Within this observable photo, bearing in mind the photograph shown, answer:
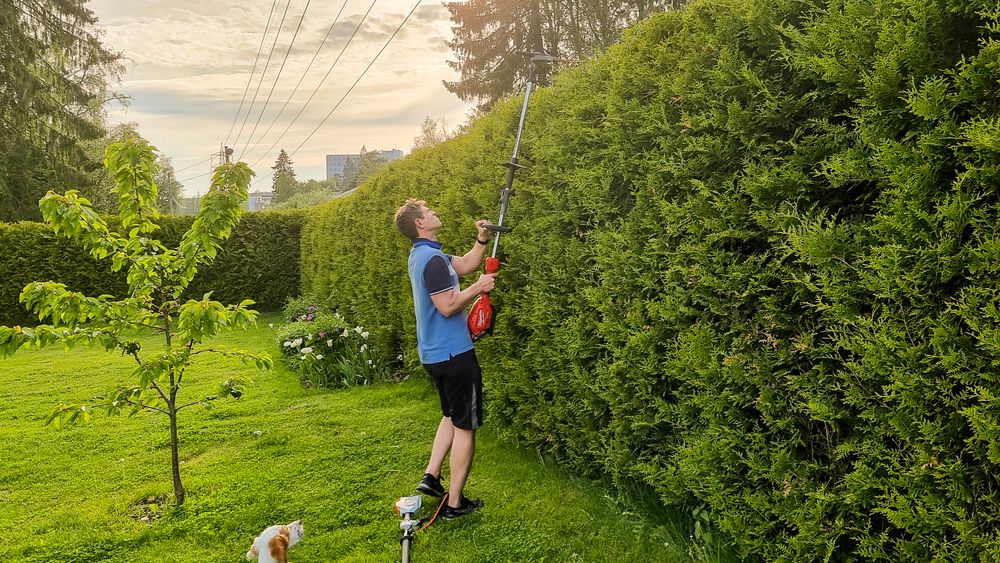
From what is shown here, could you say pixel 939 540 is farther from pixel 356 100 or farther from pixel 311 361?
pixel 356 100

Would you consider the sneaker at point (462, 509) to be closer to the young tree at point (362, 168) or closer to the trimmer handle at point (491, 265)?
the trimmer handle at point (491, 265)

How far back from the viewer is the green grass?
3.40 metres

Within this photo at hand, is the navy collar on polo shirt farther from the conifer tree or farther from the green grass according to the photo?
the conifer tree

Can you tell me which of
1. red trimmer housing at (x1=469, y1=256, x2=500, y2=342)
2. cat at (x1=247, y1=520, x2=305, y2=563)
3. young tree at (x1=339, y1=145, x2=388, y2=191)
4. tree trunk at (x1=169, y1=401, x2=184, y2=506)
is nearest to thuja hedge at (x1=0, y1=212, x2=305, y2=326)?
tree trunk at (x1=169, y1=401, x2=184, y2=506)

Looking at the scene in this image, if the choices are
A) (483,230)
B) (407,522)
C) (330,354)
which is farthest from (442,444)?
(330,354)

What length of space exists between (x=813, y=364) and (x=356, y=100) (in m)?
21.0

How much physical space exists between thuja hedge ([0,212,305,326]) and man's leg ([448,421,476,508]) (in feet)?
38.4

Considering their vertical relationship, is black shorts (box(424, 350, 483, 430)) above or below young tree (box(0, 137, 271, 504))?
below

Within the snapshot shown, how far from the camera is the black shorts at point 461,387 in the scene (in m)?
3.59

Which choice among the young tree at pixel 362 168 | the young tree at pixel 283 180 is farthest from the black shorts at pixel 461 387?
the young tree at pixel 283 180

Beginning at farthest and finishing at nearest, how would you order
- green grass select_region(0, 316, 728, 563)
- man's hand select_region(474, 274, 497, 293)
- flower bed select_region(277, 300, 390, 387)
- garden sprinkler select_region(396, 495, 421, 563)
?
flower bed select_region(277, 300, 390, 387), man's hand select_region(474, 274, 497, 293), green grass select_region(0, 316, 728, 563), garden sprinkler select_region(396, 495, 421, 563)

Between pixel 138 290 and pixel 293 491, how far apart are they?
1.80 meters

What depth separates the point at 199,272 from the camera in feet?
48.4

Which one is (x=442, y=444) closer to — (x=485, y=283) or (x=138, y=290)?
(x=485, y=283)
